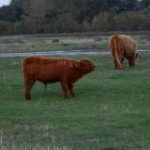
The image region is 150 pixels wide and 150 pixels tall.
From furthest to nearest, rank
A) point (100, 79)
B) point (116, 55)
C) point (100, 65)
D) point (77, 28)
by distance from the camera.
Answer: point (77, 28) < point (100, 65) < point (116, 55) < point (100, 79)

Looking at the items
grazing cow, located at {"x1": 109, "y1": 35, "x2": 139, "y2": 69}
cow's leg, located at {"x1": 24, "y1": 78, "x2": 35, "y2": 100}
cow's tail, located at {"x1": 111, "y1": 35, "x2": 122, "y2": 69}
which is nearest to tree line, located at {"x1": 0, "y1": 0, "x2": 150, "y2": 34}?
grazing cow, located at {"x1": 109, "y1": 35, "x2": 139, "y2": 69}

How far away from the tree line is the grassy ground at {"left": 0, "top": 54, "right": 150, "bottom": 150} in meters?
47.7

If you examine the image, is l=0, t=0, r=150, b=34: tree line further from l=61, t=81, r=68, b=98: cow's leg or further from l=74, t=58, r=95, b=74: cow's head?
l=61, t=81, r=68, b=98: cow's leg

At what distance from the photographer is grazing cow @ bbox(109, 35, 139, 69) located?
21.9m

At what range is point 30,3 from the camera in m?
80.1

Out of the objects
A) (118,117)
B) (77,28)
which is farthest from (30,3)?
(118,117)

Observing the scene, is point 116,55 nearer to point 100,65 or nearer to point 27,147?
point 100,65

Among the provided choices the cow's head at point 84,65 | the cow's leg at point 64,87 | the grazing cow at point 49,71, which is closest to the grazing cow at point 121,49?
the cow's head at point 84,65

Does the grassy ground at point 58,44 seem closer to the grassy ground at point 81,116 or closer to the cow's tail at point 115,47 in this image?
the cow's tail at point 115,47

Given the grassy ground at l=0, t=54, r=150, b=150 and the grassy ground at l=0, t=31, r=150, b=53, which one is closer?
the grassy ground at l=0, t=54, r=150, b=150

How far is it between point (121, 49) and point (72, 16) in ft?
163

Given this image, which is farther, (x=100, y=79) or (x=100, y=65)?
(x=100, y=65)

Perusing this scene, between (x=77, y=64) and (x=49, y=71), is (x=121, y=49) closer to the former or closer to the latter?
(x=77, y=64)

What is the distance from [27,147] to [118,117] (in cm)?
334
